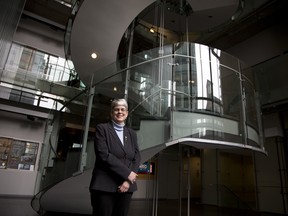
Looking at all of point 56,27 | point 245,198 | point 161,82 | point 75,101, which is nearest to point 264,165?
point 245,198

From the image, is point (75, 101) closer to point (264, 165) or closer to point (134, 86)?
point (134, 86)

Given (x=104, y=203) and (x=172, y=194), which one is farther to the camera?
(x=172, y=194)

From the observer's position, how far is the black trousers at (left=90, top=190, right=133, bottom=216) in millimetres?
1401

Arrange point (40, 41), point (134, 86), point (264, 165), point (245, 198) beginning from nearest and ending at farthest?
1. point (134, 86)
2. point (264, 165)
3. point (245, 198)
4. point (40, 41)

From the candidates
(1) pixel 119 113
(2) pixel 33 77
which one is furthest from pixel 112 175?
(2) pixel 33 77

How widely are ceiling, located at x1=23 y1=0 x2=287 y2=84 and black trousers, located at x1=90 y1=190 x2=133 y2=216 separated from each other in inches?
147

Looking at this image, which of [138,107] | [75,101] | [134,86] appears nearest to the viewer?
[138,107]

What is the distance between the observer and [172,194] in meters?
10.7

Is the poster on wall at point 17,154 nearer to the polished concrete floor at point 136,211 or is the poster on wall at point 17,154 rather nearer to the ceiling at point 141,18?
the polished concrete floor at point 136,211

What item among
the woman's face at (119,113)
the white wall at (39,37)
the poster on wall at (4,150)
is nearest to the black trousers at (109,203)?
the woman's face at (119,113)

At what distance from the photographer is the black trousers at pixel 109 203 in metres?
1.40

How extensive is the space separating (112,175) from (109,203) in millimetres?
165

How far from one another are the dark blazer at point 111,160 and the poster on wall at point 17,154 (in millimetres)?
8623

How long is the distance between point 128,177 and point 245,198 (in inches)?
375
